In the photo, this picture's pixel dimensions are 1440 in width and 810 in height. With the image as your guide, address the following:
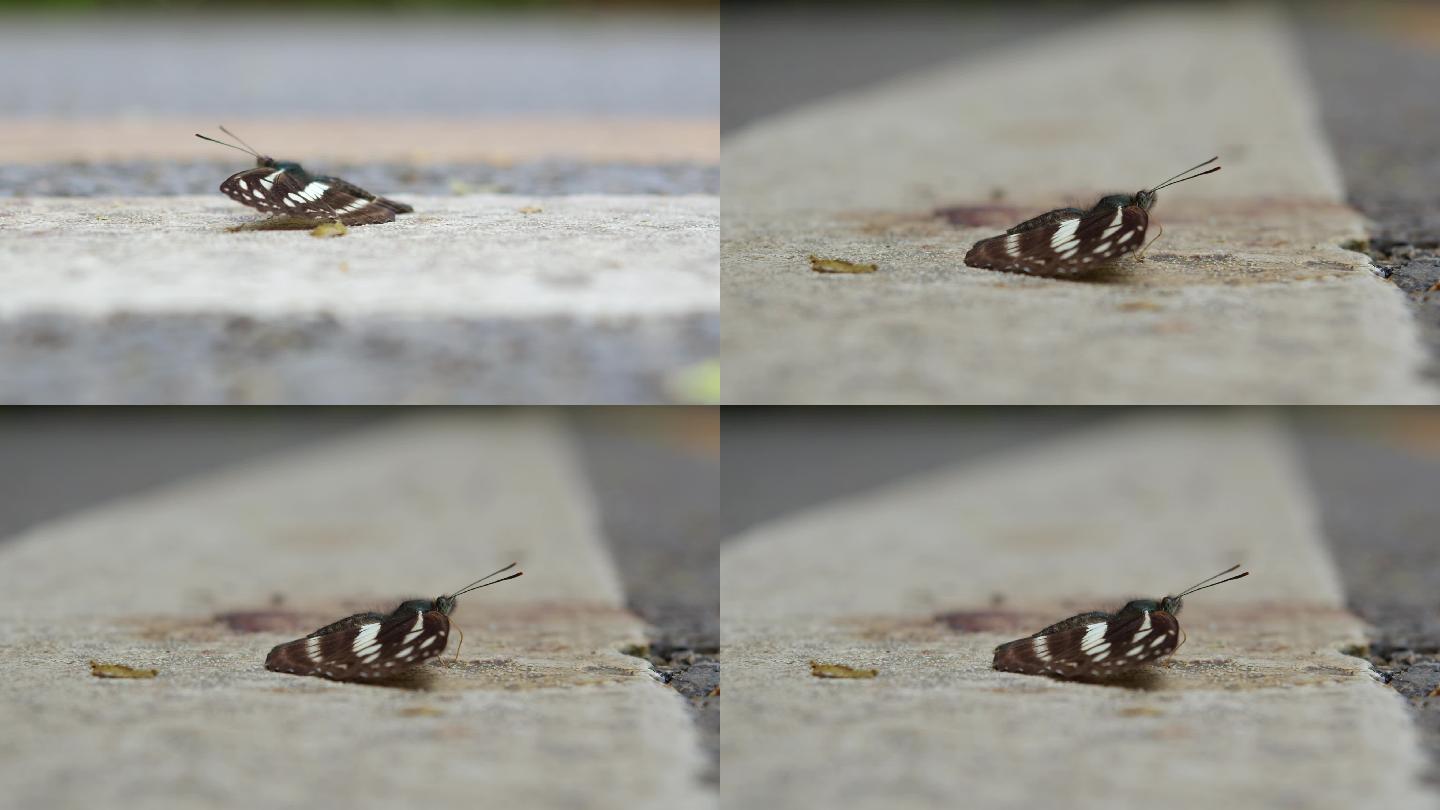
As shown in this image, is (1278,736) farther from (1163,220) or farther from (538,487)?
(538,487)

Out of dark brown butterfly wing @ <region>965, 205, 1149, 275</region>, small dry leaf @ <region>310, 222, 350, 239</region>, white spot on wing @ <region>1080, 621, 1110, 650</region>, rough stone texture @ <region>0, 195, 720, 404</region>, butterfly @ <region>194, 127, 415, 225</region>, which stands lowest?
white spot on wing @ <region>1080, 621, 1110, 650</region>

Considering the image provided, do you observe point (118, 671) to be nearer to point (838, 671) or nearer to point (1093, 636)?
point (838, 671)

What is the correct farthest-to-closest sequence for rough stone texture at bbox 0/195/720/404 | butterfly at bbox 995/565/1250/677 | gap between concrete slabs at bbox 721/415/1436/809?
butterfly at bbox 995/565/1250/677 → rough stone texture at bbox 0/195/720/404 → gap between concrete slabs at bbox 721/415/1436/809

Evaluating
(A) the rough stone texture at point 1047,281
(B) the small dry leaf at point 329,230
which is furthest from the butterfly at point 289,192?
(A) the rough stone texture at point 1047,281

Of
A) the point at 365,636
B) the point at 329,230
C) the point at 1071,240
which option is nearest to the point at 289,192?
the point at 329,230

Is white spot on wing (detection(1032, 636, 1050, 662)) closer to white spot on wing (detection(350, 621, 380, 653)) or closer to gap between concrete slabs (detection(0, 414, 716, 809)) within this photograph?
gap between concrete slabs (detection(0, 414, 716, 809))

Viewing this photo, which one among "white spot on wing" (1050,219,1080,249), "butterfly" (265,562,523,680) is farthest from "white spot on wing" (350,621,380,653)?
"white spot on wing" (1050,219,1080,249)

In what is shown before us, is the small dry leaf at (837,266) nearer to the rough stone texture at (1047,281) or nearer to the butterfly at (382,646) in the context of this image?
the rough stone texture at (1047,281)
